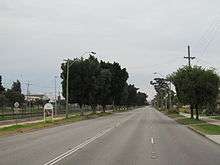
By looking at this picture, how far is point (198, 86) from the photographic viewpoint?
5653cm

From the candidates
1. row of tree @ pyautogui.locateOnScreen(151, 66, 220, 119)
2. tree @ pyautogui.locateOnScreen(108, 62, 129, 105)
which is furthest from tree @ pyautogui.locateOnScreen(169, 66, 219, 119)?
tree @ pyautogui.locateOnScreen(108, 62, 129, 105)

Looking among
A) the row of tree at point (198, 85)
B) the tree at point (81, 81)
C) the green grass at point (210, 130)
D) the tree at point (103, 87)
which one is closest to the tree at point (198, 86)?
the row of tree at point (198, 85)

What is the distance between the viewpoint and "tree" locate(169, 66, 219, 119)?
5622 cm

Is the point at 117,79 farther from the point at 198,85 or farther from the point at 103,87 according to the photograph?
the point at 198,85

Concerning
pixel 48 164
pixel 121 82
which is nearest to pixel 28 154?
pixel 48 164

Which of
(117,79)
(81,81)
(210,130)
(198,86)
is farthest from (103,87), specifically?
(210,130)

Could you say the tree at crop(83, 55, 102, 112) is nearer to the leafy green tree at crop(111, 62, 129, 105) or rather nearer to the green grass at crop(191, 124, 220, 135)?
the leafy green tree at crop(111, 62, 129, 105)

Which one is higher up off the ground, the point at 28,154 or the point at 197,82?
the point at 197,82

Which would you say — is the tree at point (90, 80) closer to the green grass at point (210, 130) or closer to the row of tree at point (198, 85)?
the row of tree at point (198, 85)

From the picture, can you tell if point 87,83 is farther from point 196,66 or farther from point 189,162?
point 189,162

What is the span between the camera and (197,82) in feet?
185

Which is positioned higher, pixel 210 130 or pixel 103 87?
pixel 103 87

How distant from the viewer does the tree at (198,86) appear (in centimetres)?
5622

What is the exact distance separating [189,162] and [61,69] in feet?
230
